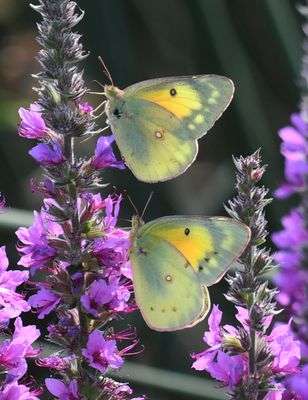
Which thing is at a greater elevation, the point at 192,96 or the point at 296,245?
the point at 296,245

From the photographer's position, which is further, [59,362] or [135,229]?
[135,229]

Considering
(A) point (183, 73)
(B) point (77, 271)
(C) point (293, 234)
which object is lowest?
(A) point (183, 73)

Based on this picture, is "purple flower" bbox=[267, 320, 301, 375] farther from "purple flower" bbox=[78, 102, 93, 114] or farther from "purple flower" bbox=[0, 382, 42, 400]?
"purple flower" bbox=[78, 102, 93, 114]

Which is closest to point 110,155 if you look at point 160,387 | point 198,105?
point 198,105

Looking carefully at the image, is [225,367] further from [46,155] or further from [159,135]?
[159,135]

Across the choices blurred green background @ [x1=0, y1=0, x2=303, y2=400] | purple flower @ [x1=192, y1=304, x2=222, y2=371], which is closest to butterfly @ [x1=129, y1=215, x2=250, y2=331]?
purple flower @ [x1=192, y1=304, x2=222, y2=371]

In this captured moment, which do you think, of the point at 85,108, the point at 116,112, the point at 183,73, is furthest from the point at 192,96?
the point at 183,73

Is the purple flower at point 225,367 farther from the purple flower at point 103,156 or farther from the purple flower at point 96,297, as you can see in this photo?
the purple flower at point 103,156
